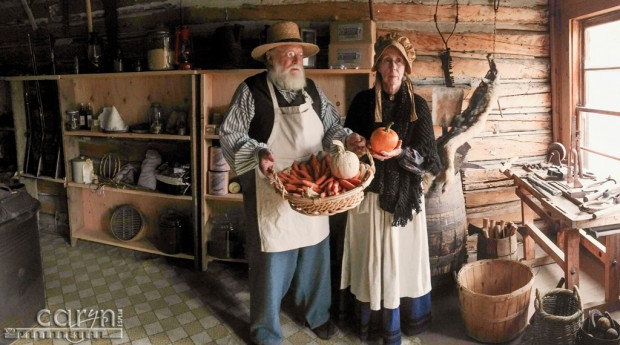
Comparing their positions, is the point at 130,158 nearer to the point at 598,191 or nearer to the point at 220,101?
the point at 220,101

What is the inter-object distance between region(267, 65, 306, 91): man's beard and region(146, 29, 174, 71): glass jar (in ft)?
4.61

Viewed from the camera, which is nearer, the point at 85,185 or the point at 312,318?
the point at 312,318

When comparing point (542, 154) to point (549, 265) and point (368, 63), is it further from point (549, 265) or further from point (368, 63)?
point (368, 63)

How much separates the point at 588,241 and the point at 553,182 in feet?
1.84

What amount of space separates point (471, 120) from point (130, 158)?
9.68ft

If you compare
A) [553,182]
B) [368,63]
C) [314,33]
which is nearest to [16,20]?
[314,33]

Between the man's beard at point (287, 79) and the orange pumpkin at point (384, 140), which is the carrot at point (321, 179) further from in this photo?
the man's beard at point (287, 79)

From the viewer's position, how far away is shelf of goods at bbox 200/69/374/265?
333 cm

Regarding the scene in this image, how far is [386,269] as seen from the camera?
246 centimetres

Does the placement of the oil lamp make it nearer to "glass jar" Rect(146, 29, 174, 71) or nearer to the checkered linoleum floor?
"glass jar" Rect(146, 29, 174, 71)

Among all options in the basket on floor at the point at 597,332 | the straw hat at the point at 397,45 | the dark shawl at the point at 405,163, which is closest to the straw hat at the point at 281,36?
the straw hat at the point at 397,45

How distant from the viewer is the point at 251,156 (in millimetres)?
2307

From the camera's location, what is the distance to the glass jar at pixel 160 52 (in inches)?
137

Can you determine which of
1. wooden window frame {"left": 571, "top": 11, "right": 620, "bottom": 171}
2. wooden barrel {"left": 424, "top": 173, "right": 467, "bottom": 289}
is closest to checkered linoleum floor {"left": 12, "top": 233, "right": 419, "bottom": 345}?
wooden barrel {"left": 424, "top": 173, "right": 467, "bottom": 289}
